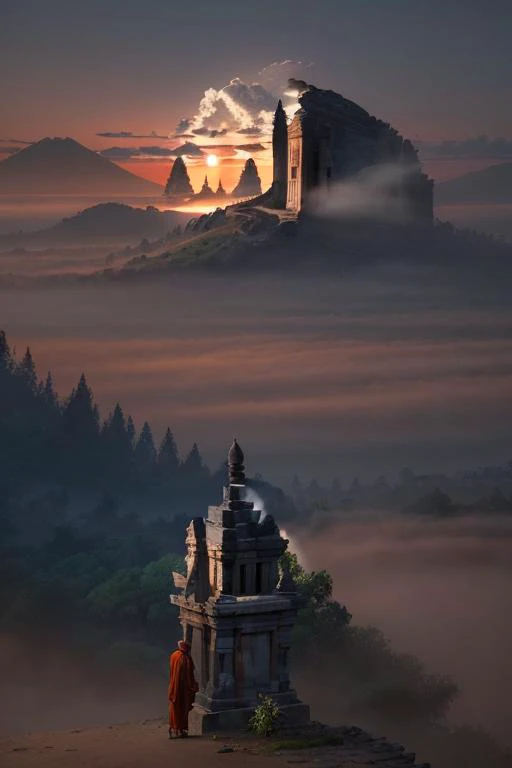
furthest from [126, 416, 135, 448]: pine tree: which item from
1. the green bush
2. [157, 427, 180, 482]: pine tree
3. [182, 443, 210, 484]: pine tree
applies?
the green bush

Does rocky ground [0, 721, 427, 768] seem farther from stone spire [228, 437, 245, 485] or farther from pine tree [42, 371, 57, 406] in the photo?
pine tree [42, 371, 57, 406]

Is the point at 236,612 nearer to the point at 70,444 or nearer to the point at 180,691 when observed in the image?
the point at 180,691

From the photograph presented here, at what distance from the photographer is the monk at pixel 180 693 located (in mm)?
35438

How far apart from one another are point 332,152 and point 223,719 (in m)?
42.8

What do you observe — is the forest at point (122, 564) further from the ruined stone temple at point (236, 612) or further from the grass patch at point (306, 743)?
the grass patch at point (306, 743)

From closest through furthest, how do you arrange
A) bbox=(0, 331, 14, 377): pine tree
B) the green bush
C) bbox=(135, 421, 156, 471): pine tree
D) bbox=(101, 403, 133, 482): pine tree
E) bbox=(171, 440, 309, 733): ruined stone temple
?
the green bush, bbox=(171, 440, 309, 733): ruined stone temple, bbox=(101, 403, 133, 482): pine tree, bbox=(135, 421, 156, 471): pine tree, bbox=(0, 331, 14, 377): pine tree

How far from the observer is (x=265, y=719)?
3512 cm

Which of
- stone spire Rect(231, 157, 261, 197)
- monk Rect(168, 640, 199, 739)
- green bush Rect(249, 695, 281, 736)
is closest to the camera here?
green bush Rect(249, 695, 281, 736)

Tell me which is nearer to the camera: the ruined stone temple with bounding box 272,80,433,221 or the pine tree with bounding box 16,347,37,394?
the ruined stone temple with bounding box 272,80,433,221

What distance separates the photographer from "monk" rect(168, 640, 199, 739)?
3544cm

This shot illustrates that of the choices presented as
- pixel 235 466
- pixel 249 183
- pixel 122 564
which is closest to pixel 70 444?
pixel 122 564

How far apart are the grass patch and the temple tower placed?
42.7 m

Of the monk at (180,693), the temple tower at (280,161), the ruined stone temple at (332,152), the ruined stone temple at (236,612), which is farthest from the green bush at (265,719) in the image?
the temple tower at (280,161)

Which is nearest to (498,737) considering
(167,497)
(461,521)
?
(461,521)
